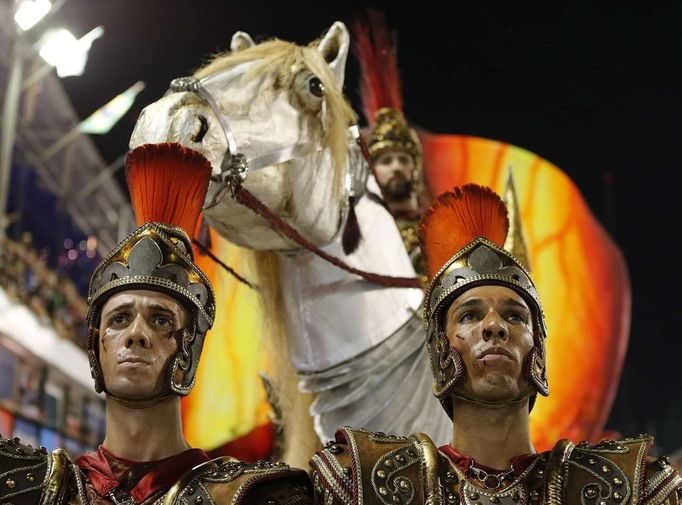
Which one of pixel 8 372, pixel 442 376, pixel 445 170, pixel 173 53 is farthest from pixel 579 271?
pixel 8 372

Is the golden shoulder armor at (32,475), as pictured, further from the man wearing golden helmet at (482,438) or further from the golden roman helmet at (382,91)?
the golden roman helmet at (382,91)

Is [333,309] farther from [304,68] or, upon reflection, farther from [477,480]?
[477,480]

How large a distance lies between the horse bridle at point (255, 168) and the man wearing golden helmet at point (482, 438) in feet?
2.08

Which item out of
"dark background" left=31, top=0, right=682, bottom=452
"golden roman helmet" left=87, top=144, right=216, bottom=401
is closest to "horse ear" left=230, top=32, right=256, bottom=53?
"golden roman helmet" left=87, top=144, right=216, bottom=401

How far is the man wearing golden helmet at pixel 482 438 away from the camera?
227 cm

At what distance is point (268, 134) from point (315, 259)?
402 millimetres

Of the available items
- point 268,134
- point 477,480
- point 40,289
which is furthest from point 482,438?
point 40,289

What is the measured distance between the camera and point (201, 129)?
299cm

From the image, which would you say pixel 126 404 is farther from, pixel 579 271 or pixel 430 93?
pixel 430 93

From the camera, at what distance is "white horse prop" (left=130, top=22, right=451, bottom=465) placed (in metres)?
3.19

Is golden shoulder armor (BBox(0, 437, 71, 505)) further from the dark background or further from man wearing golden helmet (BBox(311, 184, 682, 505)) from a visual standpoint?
the dark background

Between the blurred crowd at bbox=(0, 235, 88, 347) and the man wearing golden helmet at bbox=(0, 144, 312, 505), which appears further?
the blurred crowd at bbox=(0, 235, 88, 347)

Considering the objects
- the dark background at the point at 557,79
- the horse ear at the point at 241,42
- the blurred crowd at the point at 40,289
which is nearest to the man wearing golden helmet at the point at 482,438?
the horse ear at the point at 241,42

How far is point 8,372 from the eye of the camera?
1152 centimetres
